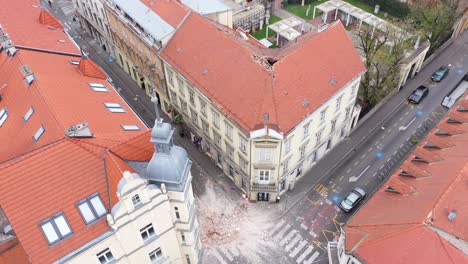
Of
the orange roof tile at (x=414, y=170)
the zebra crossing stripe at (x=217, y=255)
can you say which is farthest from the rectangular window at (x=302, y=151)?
the zebra crossing stripe at (x=217, y=255)

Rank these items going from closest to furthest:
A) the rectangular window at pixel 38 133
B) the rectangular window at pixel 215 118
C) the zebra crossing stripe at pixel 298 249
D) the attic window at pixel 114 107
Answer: the rectangular window at pixel 38 133, the attic window at pixel 114 107, the zebra crossing stripe at pixel 298 249, the rectangular window at pixel 215 118

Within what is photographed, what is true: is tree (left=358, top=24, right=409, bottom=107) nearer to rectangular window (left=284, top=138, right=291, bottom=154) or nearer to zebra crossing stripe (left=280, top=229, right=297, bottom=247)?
rectangular window (left=284, top=138, right=291, bottom=154)

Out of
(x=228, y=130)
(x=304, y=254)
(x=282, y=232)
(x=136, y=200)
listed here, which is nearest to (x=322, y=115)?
(x=228, y=130)

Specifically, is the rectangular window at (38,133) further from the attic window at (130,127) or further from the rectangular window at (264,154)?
the rectangular window at (264,154)

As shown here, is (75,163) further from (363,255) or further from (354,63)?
(354,63)

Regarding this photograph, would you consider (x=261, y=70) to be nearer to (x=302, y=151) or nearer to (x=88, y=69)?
(x=302, y=151)

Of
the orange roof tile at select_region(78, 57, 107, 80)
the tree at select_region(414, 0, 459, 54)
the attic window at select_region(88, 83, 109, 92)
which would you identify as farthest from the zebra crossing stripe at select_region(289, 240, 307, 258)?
the tree at select_region(414, 0, 459, 54)

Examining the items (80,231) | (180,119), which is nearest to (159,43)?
(180,119)
